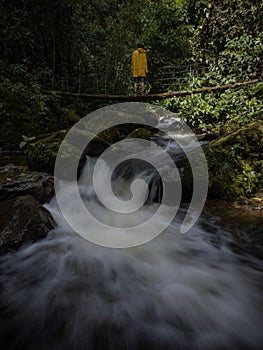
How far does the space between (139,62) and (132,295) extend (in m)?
8.64

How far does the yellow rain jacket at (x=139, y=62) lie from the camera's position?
9.16 metres

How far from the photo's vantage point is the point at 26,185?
13.6ft

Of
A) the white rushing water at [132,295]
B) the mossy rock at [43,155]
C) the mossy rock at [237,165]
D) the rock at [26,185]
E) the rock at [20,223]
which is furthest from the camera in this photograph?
the mossy rock at [43,155]

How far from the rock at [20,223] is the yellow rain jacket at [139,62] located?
7.54m

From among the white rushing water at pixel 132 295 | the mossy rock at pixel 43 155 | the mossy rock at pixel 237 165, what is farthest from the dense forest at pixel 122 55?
the white rushing water at pixel 132 295

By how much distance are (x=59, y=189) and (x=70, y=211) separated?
0.57m

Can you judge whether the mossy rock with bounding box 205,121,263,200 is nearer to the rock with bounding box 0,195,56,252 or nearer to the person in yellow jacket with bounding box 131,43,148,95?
the rock with bounding box 0,195,56,252

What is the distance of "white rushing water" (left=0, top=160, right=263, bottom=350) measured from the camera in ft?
6.54

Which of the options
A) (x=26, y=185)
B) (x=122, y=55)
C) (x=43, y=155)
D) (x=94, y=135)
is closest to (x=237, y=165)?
(x=94, y=135)

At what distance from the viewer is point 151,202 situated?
4.82 metres

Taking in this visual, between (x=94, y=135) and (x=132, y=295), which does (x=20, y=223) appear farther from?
(x=94, y=135)

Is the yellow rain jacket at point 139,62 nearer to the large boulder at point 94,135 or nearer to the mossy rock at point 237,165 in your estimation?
the large boulder at point 94,135

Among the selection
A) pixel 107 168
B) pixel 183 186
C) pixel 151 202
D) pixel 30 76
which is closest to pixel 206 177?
pixel 183 186

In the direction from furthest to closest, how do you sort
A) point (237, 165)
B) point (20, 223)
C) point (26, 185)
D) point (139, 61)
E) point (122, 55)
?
point (122, 55), point (139, 61), point (237, 165), point (26, 185), point (20, 223)
